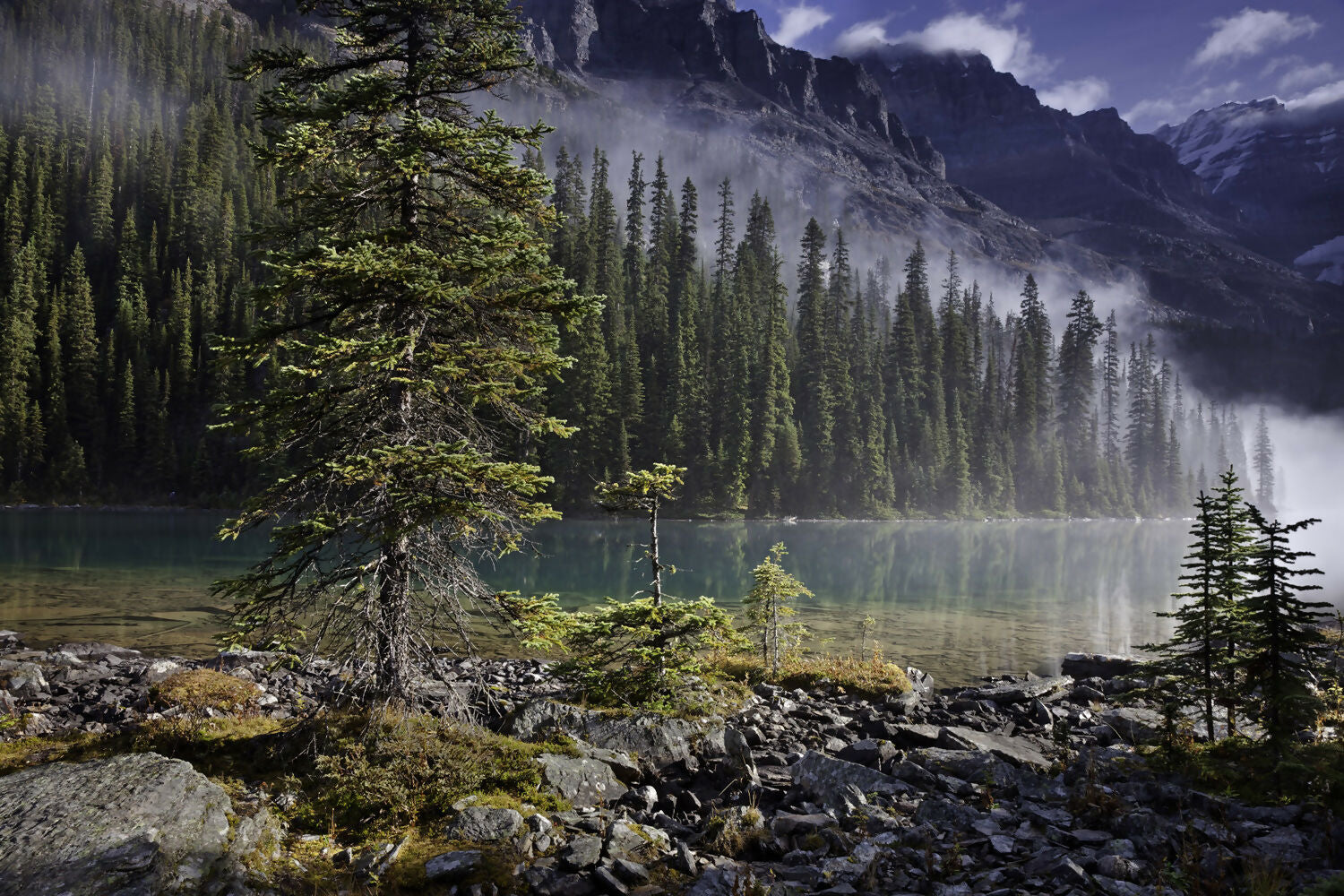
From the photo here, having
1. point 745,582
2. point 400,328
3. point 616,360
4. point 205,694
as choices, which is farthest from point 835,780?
point 616,360

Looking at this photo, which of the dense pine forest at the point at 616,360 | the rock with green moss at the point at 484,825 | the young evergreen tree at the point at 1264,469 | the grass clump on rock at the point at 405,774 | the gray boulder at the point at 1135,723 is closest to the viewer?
the rock with green moss at the point at 484,825

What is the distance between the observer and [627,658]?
1081cm

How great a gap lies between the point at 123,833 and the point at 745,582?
1216 inches

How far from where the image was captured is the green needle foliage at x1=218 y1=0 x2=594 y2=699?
326 inches

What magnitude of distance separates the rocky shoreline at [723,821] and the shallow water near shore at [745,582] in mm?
3379

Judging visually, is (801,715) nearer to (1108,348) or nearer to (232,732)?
(232,732)

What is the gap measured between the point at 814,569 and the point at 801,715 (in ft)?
93.8

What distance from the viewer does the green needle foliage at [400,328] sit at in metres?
8.28

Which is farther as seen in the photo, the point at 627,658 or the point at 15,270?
the point at 15,270

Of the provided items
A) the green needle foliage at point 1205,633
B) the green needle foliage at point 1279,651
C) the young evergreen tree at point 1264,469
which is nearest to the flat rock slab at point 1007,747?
the green needle foliage at point 1205,633

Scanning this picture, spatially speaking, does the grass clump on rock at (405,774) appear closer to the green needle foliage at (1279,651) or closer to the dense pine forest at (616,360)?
the green needle foliage at (1279,651)

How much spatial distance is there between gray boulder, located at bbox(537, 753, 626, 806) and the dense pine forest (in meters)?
60.1

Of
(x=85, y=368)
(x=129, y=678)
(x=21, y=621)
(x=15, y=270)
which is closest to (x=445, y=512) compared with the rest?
(x=129, y=678)

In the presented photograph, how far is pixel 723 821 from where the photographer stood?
25.1ft
